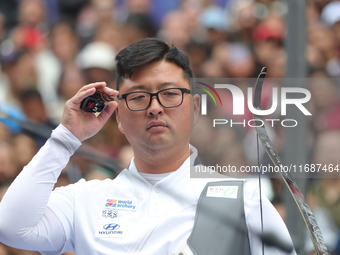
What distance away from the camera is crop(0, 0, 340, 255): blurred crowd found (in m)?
2.70

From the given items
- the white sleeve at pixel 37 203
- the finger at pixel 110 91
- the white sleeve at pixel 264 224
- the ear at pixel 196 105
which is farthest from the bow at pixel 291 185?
the white sleeve at pixel 37 203

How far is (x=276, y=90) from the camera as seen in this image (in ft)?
7.82

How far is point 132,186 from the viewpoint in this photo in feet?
7.98

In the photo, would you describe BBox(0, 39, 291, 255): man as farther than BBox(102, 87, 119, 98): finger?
No

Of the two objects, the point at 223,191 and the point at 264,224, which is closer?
the point at 264,224

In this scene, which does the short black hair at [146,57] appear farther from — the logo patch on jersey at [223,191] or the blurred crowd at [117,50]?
the logo patch on jersey at [223,191]

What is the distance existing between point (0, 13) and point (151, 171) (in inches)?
151

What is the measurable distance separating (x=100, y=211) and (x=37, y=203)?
23 cm

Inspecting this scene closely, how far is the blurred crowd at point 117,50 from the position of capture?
8.87 ft

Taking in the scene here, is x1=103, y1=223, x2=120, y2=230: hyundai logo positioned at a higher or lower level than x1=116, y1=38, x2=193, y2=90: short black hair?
lower

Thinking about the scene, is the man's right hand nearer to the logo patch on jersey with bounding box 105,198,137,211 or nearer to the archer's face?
the archer's face

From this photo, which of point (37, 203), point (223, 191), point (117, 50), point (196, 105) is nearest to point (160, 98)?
point (196, 105)

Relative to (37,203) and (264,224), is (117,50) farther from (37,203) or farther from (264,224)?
(264,224)

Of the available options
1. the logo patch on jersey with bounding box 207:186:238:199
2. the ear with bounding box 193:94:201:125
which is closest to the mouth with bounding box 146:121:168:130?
the ear with bounding box 193:94:201:125
